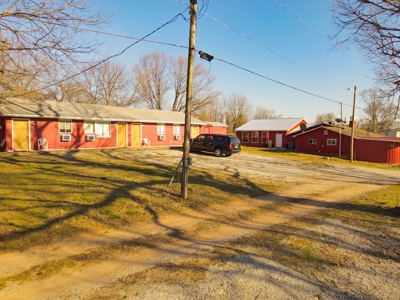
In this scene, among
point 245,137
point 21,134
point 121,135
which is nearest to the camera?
point 21,134

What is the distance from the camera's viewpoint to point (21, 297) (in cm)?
321

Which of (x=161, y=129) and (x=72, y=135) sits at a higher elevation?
(x=161, y=129)

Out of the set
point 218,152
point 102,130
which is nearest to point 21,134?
point 102,130

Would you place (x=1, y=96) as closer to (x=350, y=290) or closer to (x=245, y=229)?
(x=245, y=229)

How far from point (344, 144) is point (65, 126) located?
27026mm

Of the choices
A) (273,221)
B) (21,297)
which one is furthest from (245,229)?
(21,297)

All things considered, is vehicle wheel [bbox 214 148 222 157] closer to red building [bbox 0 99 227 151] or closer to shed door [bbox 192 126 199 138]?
red building [bbox 0 99 227 151]

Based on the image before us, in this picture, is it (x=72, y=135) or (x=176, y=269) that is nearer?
(x=176, y=269)

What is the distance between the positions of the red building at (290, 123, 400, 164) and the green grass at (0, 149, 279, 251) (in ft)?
66.5

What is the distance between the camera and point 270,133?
128ft

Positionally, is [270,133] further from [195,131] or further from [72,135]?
[72,135]

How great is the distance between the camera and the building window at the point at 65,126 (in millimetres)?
19989

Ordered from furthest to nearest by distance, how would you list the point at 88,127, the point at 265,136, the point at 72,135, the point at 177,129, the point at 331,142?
the point at 265,136 < the point at 331,142 < the point at 177,129 < the point at 88,127 < the point at 72,135

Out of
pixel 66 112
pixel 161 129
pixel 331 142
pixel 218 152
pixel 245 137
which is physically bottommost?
pixel 218 152
